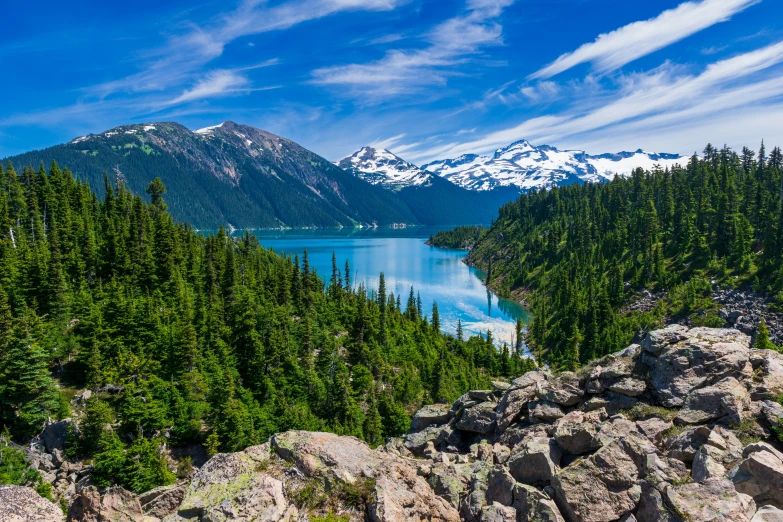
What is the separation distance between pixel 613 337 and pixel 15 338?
377ft

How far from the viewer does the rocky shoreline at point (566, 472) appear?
42.5 ft

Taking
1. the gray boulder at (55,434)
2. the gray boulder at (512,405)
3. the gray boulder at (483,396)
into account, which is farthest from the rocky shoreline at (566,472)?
the gray boulder at (55,434)

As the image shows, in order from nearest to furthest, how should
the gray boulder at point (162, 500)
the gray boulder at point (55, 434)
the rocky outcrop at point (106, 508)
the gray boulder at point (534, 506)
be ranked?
the gray boulder at point (534, 506) → the rocky outcrop at point (106, 508) → the gray boulder at point (162, 500) → the gray boulder at point (55, 434)

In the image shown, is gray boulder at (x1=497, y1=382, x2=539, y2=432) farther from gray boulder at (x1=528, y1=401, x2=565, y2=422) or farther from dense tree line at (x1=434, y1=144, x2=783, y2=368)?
dense tree line at (x1=434, y1=144, x2=783, y2=368)

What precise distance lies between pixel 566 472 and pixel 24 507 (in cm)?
1784

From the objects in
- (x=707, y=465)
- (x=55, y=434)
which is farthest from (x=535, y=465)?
(x=55, y=434)

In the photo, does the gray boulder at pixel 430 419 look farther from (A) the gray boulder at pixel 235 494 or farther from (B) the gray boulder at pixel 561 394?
(A) the gray boulder at pixel 235 494

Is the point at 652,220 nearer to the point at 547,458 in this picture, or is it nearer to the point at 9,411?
the point at 547,458

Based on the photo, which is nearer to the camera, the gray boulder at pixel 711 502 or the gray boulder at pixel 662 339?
the gray boulder at pixel 711 502

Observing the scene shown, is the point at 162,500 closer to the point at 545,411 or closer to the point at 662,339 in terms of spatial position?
the point at 545,411

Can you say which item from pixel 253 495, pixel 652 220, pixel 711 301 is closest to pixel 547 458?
pixel 253 495

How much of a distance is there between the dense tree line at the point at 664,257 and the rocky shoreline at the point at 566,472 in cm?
7177

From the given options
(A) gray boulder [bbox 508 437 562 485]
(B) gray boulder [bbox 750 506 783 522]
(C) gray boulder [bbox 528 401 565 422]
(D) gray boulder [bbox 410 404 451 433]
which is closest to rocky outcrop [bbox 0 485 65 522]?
(A) gray boulder [bbox 508 437 562 485]

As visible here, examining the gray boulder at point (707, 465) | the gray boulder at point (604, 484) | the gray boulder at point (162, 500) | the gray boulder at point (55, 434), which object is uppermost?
Result: the gray boulder at point (707, 465)
